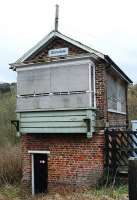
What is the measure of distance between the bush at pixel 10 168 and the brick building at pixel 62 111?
1969mm

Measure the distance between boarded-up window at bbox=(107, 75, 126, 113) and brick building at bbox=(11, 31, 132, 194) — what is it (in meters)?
0.09

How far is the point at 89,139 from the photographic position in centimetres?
1469

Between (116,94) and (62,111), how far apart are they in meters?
4.23

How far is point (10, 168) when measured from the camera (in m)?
18.6

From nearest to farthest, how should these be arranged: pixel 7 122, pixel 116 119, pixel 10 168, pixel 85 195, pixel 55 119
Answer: pixel 85 195
pixel 55 119
pixel 116 119
pixel 10 168
pixel 7 122

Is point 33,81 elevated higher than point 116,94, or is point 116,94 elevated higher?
point 33,81

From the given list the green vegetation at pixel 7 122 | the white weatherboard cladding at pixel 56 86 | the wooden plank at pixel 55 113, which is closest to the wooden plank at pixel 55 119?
the wooden plank at pixel 55 113

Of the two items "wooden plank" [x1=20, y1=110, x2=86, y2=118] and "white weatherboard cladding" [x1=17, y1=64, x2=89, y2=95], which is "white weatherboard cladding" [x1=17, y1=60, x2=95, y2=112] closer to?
"white weatherboard cladding" [x1=17, y1=64, x2=89, y2=95]

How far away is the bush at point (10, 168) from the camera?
58.8 ft

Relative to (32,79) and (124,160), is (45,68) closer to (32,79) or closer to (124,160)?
(32,79)

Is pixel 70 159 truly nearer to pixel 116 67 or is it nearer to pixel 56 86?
pixel 56 86

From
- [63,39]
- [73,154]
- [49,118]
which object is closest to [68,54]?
[63,39]

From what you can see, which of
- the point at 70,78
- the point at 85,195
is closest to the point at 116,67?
the point at 70,78

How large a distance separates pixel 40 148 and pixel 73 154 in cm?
165
